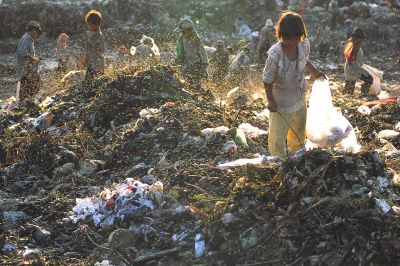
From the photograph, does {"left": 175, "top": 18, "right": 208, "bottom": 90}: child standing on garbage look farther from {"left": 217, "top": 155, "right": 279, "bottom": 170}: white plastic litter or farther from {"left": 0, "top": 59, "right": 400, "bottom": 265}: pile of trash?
{"left": 217, "top": 155, "right": 279, "bottom": 170}: white plastic litter

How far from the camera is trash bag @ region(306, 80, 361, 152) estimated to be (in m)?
4.18

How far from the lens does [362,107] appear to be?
6.55 meters

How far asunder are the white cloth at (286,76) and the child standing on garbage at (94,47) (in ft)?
12.0

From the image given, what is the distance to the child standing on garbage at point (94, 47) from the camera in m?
6.93

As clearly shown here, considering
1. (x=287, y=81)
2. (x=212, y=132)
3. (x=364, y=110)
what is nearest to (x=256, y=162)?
(x=287, y=81)

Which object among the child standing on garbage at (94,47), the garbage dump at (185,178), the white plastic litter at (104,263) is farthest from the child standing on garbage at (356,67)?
the white plastic litter at (104,263)

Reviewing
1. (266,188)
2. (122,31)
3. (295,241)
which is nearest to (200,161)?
(266,188)

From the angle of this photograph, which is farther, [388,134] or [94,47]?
[94,47]

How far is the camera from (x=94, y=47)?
7.09 meters

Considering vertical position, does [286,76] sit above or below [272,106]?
above

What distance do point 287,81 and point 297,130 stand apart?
50 centimetres

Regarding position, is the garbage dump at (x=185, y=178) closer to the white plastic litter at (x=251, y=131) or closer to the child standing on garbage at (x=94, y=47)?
the white plastic litter at (x=251, y=131)

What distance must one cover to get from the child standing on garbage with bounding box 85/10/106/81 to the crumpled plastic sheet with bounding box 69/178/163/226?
11.6 ft

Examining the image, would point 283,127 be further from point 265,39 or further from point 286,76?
point 265,39
